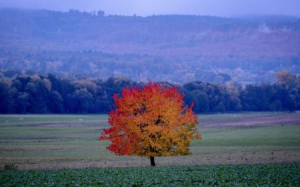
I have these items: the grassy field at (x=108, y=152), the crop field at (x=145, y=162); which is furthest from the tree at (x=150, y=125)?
the grassy field at (x=108, y=152)

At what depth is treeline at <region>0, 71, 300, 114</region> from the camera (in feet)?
474

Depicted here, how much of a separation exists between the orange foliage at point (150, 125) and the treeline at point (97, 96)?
329 ft

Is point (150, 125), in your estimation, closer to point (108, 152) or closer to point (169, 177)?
point (169, 177)

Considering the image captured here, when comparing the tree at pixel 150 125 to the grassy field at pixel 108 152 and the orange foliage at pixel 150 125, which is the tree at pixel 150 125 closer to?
the orange foliage at pixel 150 125

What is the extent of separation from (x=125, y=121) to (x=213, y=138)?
1304 inches

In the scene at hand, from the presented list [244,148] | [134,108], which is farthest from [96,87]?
[134,108]

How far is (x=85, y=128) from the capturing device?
9700cm

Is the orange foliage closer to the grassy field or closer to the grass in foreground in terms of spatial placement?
the grassy field

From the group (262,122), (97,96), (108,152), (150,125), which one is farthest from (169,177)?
(97,96)

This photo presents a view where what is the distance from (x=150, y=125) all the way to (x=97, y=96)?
120 m

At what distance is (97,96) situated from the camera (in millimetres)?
161875

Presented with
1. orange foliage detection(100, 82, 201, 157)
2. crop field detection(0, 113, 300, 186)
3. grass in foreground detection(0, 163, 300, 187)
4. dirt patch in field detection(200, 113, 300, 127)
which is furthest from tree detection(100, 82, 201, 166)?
dirt patch in field detection(200, 113, 300, 127)

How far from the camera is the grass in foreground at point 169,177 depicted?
3080 cm

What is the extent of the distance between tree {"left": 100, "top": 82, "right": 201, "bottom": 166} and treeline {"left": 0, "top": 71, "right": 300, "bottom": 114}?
10027 centimetres
